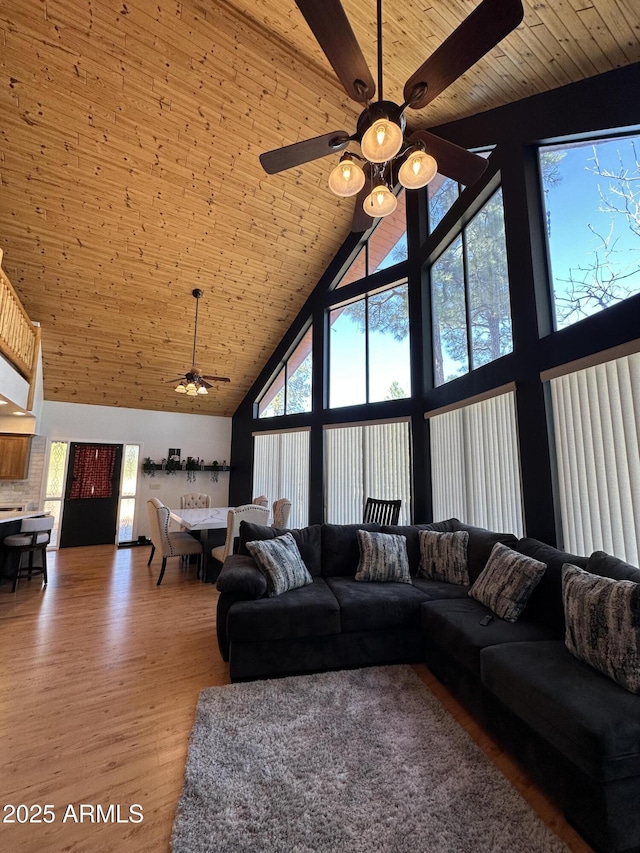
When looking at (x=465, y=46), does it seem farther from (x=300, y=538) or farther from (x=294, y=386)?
(x=294, y=386)

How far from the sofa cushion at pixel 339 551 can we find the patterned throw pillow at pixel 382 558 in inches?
4.2

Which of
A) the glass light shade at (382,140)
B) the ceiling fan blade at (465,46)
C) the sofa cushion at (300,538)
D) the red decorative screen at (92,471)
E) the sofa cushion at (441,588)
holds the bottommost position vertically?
the sofa cushion at (441,588)

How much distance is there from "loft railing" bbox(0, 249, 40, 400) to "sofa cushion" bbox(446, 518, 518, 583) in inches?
213

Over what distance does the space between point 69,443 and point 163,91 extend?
5958 millimetres

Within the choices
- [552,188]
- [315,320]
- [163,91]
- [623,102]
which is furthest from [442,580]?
[163,91]

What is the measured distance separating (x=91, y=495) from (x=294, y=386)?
4.49 metres

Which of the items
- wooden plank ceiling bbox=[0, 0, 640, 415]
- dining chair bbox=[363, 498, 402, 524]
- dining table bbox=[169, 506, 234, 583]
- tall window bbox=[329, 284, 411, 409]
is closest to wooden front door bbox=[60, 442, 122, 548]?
wooden plank ceiling bbox=[0, 0, 640, 415]

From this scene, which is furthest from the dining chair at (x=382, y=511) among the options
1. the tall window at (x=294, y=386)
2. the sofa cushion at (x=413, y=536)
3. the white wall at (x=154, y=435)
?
the white wall at (x=154, y=435)

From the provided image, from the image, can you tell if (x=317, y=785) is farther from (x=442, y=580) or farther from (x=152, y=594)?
(x=152, y=594)

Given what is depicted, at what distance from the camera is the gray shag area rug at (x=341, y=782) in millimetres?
1472

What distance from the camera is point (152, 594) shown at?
443 cm

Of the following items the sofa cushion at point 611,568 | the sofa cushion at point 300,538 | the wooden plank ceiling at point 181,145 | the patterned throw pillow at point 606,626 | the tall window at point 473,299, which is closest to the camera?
the patterned throw pillow at point 606,626

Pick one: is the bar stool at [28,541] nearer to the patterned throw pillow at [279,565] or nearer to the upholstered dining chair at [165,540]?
the upholstered dining chair at [165,540]

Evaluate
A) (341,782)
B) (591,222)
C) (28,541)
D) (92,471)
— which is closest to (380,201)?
(591,222)
